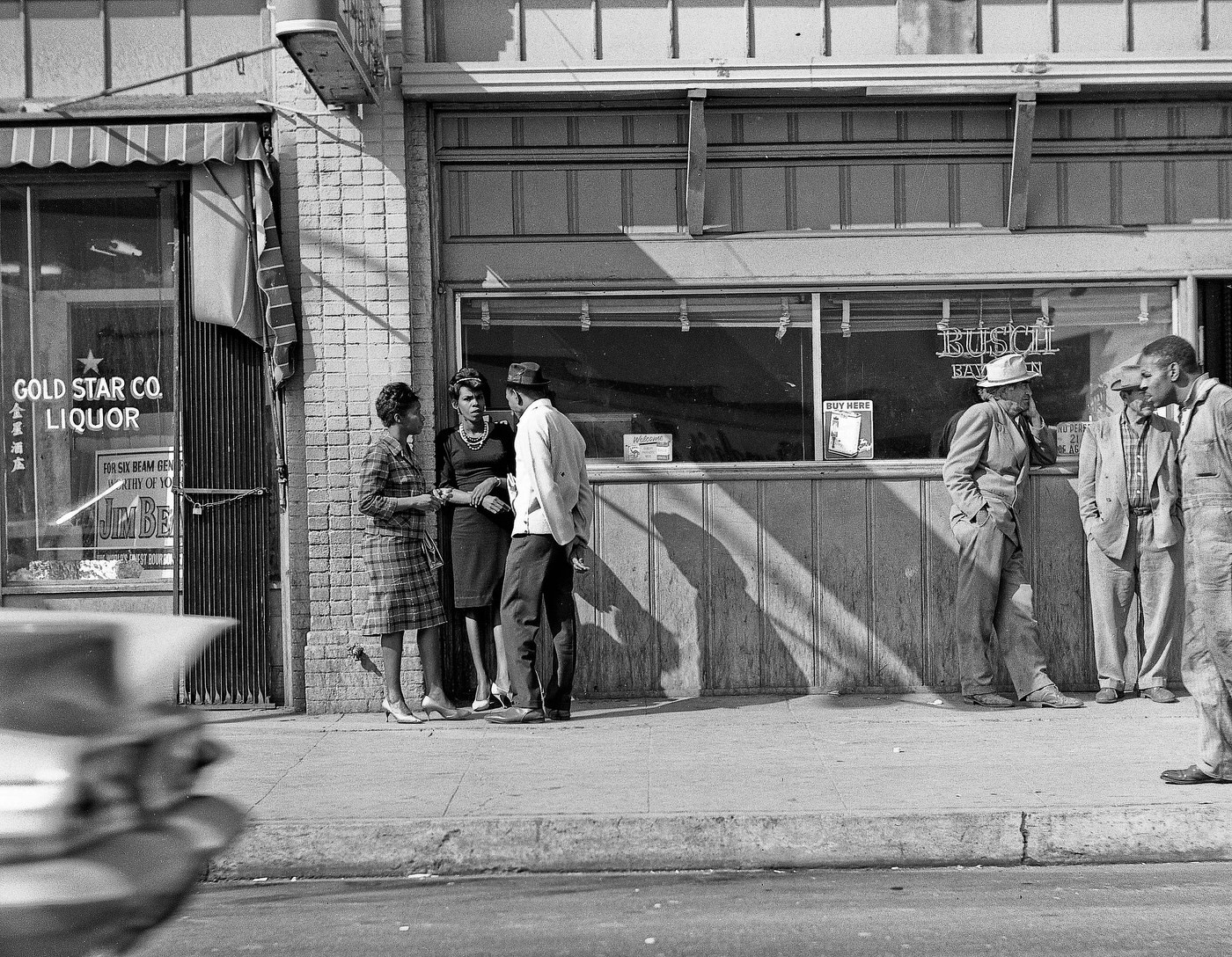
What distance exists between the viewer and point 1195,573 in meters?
5.92

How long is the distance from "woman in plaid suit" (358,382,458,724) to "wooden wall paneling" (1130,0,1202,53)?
5081mm

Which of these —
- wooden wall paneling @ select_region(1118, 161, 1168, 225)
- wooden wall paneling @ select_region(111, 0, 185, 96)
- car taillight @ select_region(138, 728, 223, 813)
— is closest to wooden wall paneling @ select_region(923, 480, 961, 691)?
wooden wall paneling @ select_region(1118, 161, 1168, 225)

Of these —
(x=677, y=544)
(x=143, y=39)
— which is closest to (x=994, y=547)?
(x=677, y=544)

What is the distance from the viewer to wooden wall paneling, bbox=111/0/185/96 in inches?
317

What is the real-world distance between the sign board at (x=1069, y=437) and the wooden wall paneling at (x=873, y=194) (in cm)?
173

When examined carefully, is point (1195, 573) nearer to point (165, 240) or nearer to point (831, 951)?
point (831, 951)

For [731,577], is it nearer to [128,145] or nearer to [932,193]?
[932,193]

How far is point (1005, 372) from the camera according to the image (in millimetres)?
7883

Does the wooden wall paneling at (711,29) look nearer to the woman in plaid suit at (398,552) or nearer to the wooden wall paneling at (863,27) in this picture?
the wooden wall paneling at (863,27)

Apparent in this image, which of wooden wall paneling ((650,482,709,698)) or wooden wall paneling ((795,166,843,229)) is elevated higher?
wooden wall paneling ((795,166,843,229))

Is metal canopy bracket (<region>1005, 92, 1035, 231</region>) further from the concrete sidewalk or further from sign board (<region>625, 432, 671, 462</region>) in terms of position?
the concrete sidewalk


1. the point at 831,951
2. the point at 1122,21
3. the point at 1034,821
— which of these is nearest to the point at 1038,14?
the point at 1122,21

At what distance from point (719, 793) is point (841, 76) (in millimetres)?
4485

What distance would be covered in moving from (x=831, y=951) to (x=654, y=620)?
405 cm
